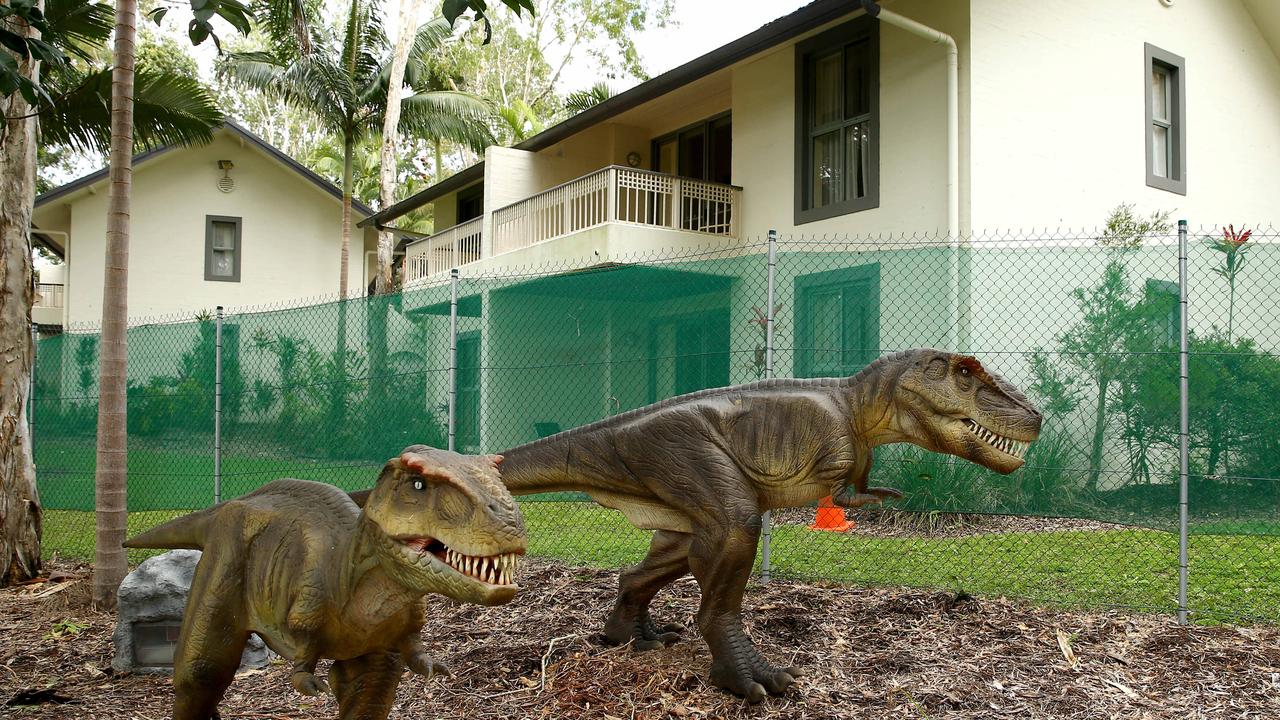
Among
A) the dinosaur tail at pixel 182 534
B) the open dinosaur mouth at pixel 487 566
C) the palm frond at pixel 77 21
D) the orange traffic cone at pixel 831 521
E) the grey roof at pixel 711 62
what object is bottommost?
the orange traffic cone at pixel 831 521

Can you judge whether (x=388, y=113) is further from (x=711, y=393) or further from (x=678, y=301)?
(x=711, y=393)

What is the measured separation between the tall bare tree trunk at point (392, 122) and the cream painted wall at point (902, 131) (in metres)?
11.4

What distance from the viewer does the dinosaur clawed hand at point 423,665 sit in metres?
2.91

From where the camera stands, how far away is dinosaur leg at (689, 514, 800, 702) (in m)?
4.33

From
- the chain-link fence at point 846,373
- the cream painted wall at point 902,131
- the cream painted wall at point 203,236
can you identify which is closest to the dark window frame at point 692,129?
the cream painted wall at point 902,131

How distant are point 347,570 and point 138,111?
480 inches

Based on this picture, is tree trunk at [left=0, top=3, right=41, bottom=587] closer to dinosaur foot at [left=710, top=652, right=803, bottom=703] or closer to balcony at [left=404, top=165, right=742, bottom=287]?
dinosaur foot at [left=710, top=652, right=803, bottom=703]

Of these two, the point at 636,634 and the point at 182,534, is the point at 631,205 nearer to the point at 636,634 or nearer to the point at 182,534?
the point at 636,634

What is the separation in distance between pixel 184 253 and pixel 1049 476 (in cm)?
2061

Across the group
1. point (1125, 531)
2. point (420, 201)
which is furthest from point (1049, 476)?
point (420, 201)

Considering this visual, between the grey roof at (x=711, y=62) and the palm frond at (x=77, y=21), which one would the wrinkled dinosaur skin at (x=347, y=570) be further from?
the grey roof at (x=711, y=62)

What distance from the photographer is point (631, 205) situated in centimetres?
1480

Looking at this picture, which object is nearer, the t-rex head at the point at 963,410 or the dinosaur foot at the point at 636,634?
the t-rex head at the point at 963,410

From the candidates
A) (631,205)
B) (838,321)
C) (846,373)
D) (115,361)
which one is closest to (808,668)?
(846,373)
